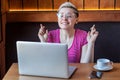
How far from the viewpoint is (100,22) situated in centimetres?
284

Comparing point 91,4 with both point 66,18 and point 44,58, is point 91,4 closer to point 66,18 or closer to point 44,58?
point 66,18

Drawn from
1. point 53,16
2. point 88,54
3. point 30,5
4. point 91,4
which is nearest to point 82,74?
point 88,54

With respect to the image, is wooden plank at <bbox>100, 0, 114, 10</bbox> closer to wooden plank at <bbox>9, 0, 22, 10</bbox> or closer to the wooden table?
wooden plank at <bbox>9, 0, 22, 10</bbox>

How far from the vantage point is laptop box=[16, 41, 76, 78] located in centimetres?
172

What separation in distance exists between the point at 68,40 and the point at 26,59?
0.68 metres

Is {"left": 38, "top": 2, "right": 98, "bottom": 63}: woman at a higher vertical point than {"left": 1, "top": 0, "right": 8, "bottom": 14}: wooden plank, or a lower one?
lower

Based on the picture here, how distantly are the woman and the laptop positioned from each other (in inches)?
21.5

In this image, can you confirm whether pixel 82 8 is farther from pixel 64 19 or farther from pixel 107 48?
pixel 64 19

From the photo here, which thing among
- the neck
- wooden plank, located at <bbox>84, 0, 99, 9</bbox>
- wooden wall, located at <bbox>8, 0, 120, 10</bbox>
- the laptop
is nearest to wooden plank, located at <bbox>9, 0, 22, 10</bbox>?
wooden wall, located at <bbox>8, 0, 120, 10</bbox>

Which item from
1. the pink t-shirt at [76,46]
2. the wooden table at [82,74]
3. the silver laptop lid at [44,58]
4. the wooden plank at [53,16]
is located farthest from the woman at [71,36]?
the silver laptop lid at [44,58]

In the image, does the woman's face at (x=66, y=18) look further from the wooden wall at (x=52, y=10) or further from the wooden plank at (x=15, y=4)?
the wooden plank at (x=15, y=4)

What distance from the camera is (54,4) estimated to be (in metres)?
2.99

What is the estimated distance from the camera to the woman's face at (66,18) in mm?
2292

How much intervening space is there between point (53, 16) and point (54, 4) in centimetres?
16
